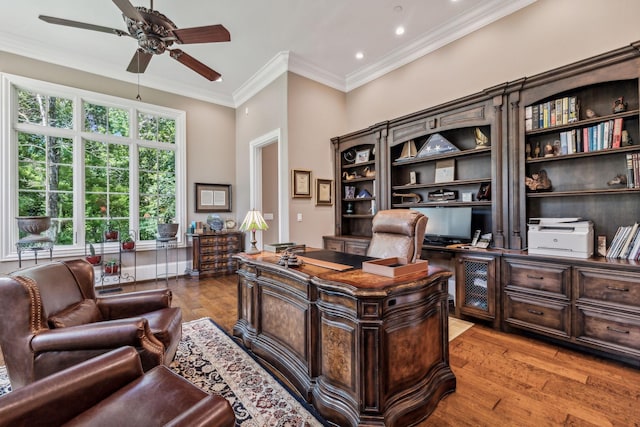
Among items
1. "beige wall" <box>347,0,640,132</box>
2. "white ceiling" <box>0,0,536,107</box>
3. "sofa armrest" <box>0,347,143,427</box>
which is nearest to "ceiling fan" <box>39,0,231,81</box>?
"white ceiling" <box>0,0,536,107</box>

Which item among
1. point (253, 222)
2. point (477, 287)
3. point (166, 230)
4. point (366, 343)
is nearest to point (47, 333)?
point (253, 222)

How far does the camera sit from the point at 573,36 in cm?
279

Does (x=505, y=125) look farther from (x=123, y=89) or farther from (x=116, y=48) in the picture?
(x=123, y=89)

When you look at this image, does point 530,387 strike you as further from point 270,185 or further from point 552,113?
point 270,185

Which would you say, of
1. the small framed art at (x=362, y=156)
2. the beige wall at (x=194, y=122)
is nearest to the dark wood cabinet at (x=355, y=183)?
the small framed art at (x=362, y=156)

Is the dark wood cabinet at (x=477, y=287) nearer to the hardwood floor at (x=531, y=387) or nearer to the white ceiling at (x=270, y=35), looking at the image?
the hardwood floor at (x=531, y=387)

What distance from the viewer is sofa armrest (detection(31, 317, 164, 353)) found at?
1.46 meters

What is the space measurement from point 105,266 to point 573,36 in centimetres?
652

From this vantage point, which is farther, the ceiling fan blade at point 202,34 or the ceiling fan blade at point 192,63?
the ceiling fan blade at point 192,63

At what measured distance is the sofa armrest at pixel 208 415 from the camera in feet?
2.94

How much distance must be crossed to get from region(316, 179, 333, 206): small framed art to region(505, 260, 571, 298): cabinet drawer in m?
2.75

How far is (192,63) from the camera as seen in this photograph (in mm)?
2965

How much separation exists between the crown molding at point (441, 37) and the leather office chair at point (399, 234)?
2.65 meters

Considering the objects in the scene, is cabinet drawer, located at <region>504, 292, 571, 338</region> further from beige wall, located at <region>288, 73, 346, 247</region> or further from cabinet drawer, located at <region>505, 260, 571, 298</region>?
beige wall, located at <region>288, 73, 346, 247</region>
